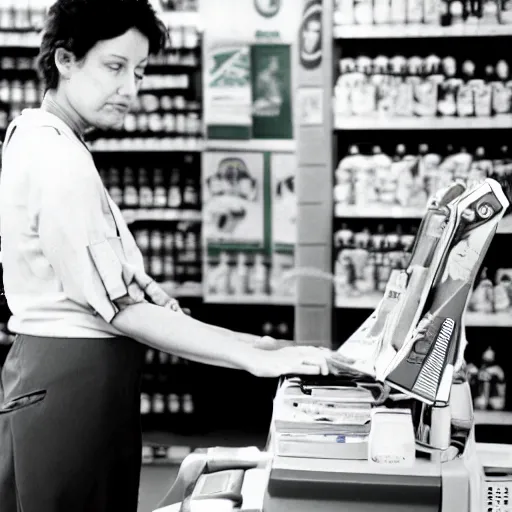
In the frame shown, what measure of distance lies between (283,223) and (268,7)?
1030 mm

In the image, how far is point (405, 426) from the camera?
4.52 ft

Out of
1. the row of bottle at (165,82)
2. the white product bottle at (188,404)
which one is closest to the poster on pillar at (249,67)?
the row of bottle at (165,82)

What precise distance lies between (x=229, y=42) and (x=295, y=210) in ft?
2.83

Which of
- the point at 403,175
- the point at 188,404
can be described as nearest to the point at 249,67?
the point at 403,175

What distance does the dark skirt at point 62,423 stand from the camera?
1483 mm

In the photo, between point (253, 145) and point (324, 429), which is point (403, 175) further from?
point (324, 429)

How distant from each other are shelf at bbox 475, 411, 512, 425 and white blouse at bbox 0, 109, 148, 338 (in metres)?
2.71

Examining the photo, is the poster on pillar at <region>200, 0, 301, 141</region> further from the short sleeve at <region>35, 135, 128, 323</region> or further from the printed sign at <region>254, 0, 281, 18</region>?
the short sleeve at <region>35, 135, 128, 323</region>

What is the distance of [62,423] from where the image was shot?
1.49 m

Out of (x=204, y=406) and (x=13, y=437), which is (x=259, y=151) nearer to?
(x=204, y=406)

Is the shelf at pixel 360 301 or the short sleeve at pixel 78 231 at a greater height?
the short sleeve at pixel 78 231

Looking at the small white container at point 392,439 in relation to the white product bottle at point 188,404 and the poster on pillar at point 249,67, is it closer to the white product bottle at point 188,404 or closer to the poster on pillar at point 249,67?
the poster on pillar at point 249,67

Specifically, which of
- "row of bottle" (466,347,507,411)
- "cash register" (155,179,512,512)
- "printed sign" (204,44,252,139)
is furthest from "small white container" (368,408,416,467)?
"printed sign" (204,44,252,139)

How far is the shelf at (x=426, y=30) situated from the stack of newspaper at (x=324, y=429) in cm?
252
